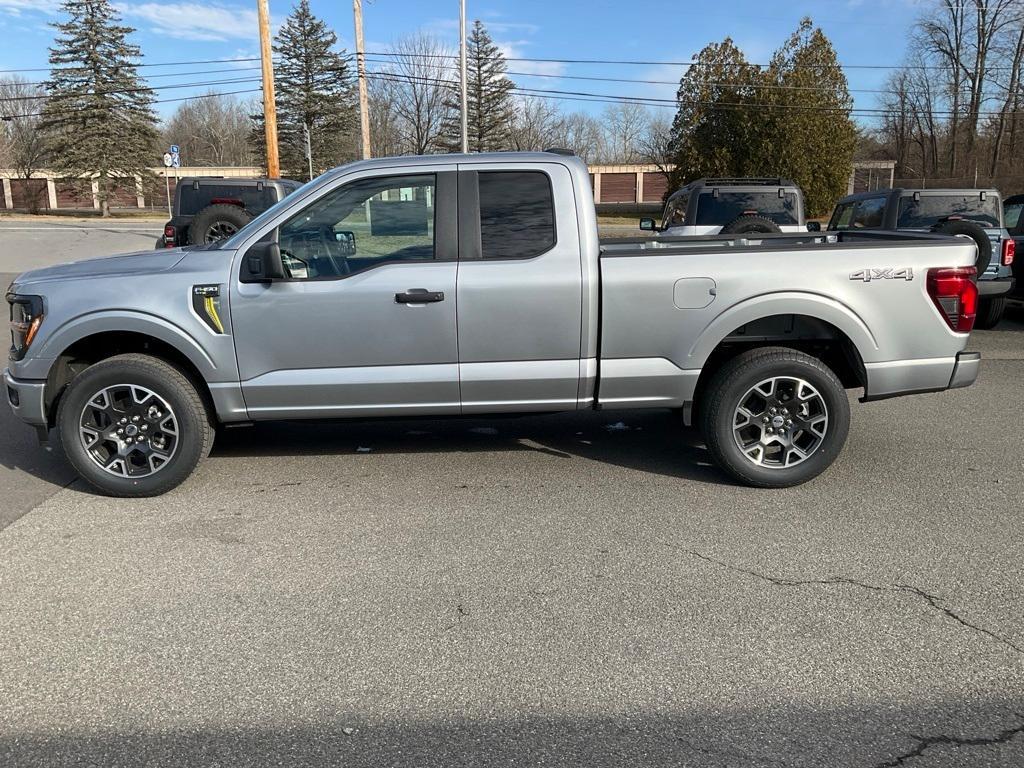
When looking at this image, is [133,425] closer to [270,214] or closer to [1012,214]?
[270,214]

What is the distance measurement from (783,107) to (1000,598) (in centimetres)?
3030

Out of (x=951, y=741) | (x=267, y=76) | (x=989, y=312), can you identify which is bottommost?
(x=951, y=741)

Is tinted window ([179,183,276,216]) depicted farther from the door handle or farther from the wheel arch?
the door handle

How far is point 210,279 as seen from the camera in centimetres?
462

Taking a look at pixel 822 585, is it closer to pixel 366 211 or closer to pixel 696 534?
pixel 696 534

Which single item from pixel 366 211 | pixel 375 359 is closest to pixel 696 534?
pixel 375 359

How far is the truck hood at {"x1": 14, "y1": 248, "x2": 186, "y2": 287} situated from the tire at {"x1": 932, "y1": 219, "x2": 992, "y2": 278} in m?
7.39

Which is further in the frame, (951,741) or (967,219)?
(967,219)

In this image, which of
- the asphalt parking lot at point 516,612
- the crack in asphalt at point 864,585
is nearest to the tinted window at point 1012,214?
the asphalt parking lot at point 516,612

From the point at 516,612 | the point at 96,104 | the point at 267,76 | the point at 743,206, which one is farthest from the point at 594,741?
the point at 96,104

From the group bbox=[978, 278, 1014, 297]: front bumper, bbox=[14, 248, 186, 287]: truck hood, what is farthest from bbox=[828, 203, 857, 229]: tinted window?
bbox=[14, 248, 186, 287]: truck hood

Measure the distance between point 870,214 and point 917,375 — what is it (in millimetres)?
7098

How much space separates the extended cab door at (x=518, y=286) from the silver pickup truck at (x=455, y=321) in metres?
0.01

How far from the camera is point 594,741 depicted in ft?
8.55
